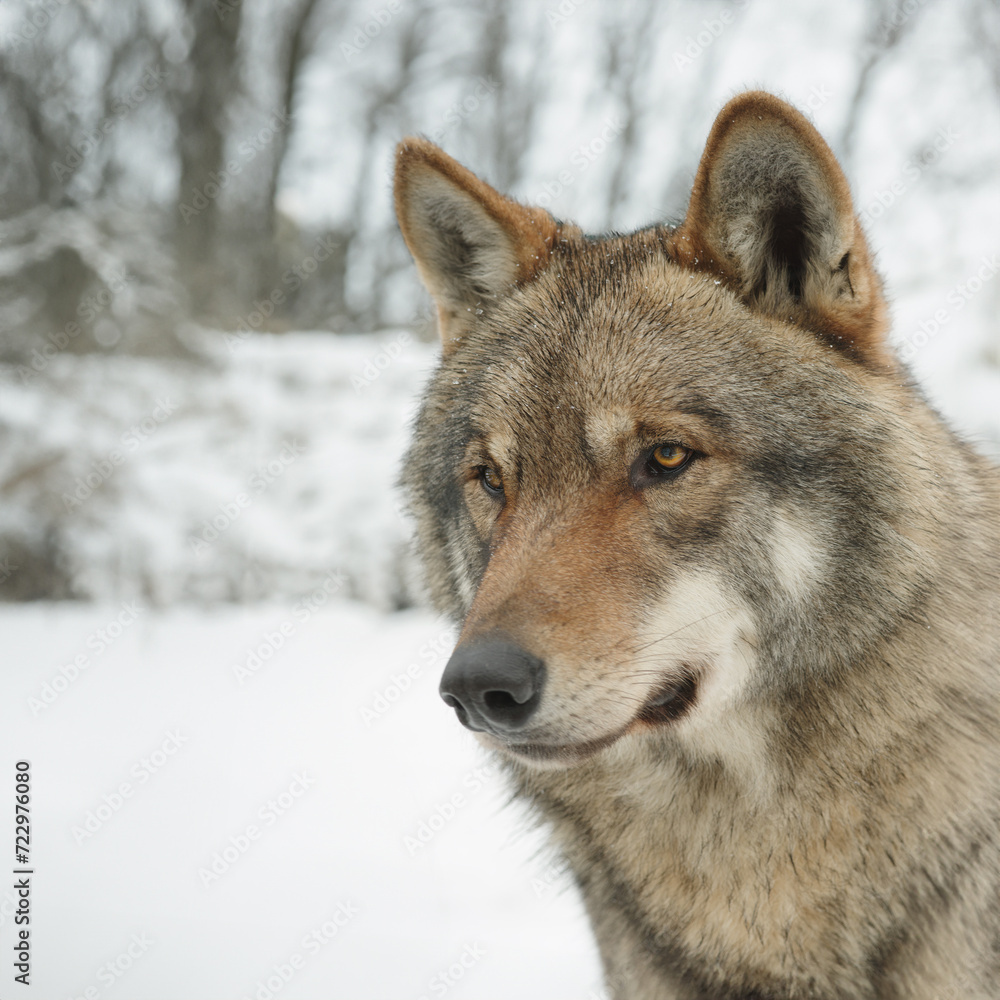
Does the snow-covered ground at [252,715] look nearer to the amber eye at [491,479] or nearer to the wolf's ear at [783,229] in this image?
the amber eye at [491,479]

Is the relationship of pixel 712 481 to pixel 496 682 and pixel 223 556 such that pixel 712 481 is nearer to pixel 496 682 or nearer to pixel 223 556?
pixel 496 682

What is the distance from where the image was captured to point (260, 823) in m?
4.29

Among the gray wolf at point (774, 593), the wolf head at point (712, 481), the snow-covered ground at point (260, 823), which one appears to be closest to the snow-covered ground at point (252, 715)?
the snow-covered ground at point (260, 823)

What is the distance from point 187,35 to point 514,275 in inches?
566

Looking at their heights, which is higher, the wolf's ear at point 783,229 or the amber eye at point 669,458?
the wolf's ear at point 783,229

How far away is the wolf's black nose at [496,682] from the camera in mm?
1717

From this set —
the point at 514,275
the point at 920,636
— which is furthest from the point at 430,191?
the point at 920,636

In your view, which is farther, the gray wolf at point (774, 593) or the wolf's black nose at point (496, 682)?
the gray wolf at point (774, 593)

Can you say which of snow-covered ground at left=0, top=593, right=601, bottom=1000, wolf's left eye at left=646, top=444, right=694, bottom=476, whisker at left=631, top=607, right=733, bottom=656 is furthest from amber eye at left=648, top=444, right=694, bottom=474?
snow-covered ground at left=0, top=593, right=601, bottom=1000

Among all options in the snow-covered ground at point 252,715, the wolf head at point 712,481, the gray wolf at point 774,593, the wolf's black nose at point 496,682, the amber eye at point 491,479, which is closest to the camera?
the wolf's black nose at point 496,682

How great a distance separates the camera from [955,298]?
8289 mm

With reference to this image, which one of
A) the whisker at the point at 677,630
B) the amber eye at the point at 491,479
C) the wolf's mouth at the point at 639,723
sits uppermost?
the amber eye at the point at 491,479

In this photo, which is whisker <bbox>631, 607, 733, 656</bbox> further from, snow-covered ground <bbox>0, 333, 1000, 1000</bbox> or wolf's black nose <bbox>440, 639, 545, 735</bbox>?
snow-covered ground <bbox>0, 333, 1000, 1000</bbox>

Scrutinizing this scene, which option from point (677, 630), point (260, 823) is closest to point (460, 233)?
point (677, 630)
